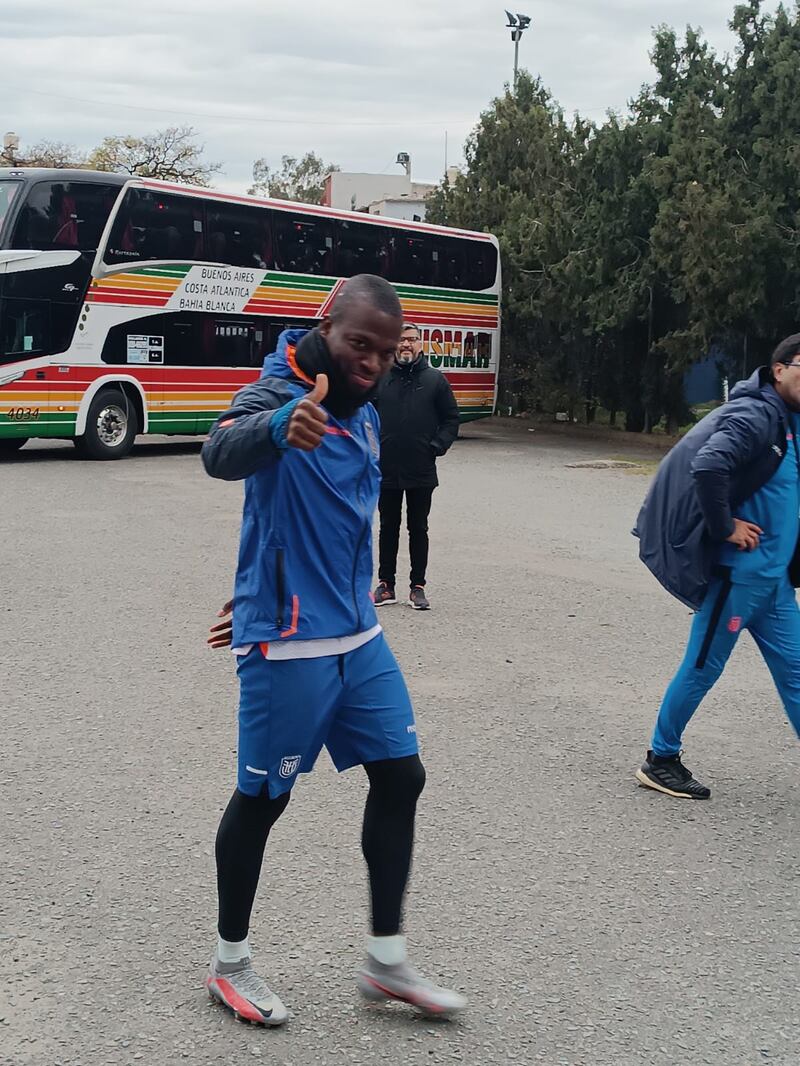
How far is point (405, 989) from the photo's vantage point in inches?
127

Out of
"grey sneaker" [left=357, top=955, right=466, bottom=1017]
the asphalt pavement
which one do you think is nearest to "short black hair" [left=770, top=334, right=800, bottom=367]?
the asphalt pavement

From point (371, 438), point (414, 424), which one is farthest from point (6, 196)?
point (371, 438)

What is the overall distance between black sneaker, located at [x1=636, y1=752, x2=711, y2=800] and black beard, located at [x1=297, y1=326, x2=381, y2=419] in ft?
8.39

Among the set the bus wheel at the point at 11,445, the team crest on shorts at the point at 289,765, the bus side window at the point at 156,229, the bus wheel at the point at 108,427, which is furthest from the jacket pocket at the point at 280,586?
the bus wheel at the point at 11,445

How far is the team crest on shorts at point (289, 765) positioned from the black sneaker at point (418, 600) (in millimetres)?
5412

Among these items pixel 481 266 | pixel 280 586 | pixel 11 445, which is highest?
pixel 481 266

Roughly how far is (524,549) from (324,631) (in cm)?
833

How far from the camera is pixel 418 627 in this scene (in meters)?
8.00

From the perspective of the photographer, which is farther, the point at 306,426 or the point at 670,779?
the point at 670,779

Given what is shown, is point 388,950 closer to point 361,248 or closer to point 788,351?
point 788,351

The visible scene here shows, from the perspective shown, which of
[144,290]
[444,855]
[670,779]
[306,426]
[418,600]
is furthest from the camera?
[144,290]

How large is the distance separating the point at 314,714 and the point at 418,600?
548 centimetres

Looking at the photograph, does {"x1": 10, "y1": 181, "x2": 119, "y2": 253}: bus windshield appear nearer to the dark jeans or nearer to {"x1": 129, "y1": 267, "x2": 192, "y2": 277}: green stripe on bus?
{"x1": 129, "y1": 267, "x2": 192, "y2": 277}: green stripe on bus

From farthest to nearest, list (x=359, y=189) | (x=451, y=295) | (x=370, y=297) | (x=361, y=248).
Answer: (x=359, y=189)
(x=451, y=295)
(x=361, y=248)
(x=370, y=297)
